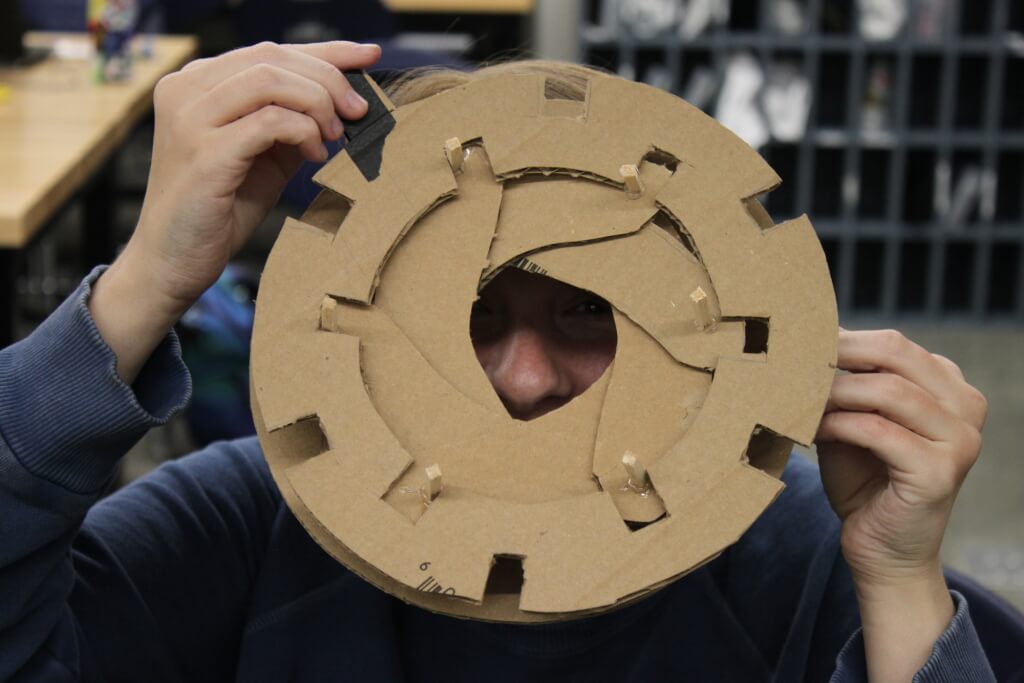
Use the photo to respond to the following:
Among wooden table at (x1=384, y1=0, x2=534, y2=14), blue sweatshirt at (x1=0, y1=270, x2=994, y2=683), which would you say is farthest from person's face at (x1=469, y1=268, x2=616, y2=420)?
wooden table at (x1=384, y1=0, x2=534, y2=14)

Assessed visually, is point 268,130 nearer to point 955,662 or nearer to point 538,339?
point 538,339

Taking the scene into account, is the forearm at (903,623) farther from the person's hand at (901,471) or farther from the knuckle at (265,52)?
the knuckle at (265,52)

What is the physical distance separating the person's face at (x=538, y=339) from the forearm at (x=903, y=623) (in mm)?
281

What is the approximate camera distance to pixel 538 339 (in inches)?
43.1

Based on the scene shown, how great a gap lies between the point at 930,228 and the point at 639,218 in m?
4.36

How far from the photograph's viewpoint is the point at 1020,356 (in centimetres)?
475

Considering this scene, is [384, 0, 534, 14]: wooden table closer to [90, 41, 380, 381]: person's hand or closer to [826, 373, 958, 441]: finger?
[90, 41, 380, 381]: person's hand

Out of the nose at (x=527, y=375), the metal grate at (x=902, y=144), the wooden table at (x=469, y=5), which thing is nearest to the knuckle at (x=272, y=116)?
the nose at (x=527, y=375)

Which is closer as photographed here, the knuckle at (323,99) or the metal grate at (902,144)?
the knuckle at (323,99)

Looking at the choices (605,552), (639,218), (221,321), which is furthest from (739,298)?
(221,321)

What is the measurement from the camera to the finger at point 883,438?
3.25ft

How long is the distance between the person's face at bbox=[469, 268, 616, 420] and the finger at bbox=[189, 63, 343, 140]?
0.65 feet

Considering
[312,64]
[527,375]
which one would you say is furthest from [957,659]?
[312,64]

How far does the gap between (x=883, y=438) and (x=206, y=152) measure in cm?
54
